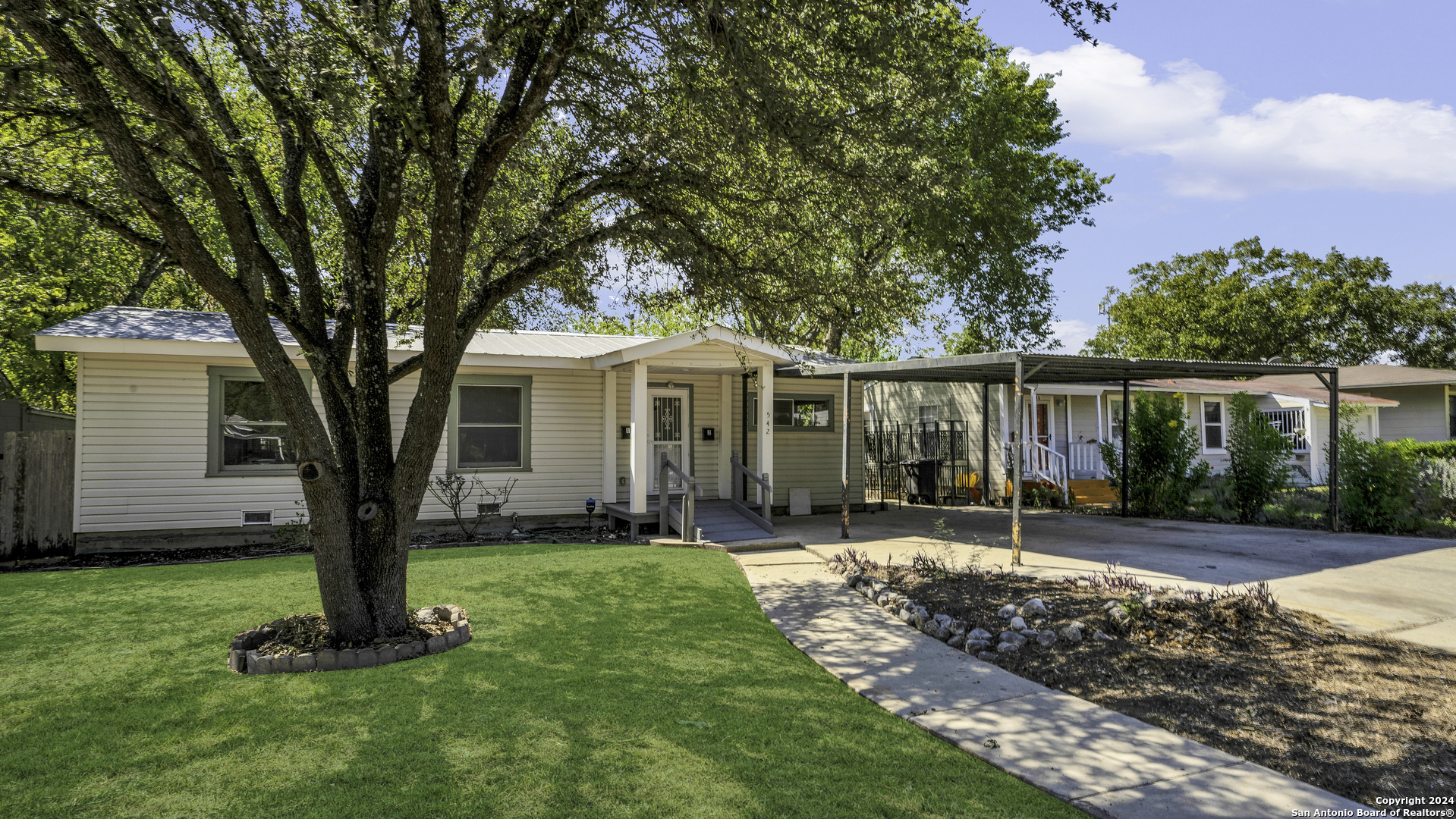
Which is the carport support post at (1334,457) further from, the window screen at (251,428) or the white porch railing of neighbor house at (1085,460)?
the window screen at (251,428)

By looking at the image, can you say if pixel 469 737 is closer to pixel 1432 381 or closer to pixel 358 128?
pixel 358 128

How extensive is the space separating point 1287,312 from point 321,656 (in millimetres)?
37214

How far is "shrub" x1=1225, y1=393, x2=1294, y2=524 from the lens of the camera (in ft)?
41.4

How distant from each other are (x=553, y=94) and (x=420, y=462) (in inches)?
131

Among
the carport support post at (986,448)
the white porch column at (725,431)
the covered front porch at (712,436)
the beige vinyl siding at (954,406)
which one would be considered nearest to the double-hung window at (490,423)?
the covered front porch at (712,436)

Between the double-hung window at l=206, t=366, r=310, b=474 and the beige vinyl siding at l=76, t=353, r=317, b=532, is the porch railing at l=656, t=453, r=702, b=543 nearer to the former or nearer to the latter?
the double-hung window at l=206, t=366, r=310, b=474

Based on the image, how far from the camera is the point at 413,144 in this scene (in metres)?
5.19

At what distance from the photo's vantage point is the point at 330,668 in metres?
5.04

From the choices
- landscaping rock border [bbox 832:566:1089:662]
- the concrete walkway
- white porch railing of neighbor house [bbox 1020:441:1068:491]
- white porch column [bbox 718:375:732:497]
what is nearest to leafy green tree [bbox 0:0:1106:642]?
landscaping rock border [bbox 832:566:1089:662]

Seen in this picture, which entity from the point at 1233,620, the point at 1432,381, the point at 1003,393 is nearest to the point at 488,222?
the point at 1233,620

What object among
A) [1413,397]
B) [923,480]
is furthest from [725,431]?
[1413,397]

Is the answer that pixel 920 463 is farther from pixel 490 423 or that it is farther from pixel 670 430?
pixel 490 423

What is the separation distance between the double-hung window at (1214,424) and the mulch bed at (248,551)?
17461mm

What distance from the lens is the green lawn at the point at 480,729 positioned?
10.7 feet
